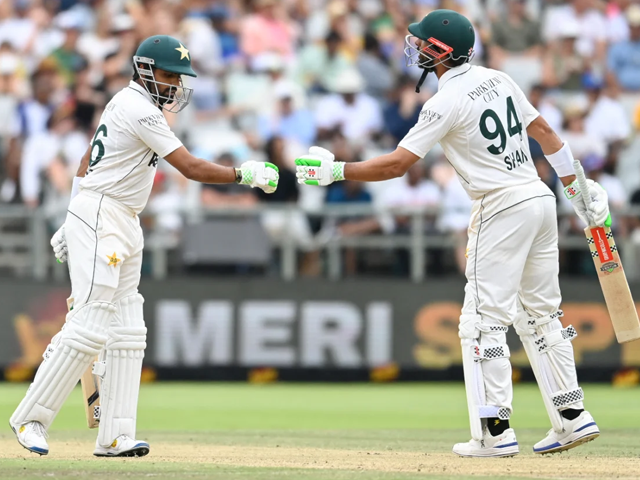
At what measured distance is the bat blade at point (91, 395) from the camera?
7.21m

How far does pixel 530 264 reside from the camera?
7.10 metres

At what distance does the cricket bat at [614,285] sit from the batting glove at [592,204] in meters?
0.06

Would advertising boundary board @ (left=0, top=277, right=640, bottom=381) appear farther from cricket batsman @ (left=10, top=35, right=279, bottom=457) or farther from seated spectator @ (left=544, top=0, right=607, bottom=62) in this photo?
cricket batsman @ (left=10, top=35, right=279, bottom=457)

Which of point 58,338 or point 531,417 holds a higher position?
point 58,338

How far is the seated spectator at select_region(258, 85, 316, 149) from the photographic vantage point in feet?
49.6

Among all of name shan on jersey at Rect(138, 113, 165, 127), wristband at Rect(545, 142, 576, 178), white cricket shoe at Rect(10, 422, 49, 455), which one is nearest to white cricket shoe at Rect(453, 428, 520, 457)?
wristband at Rect(545, 142, 576, 178)

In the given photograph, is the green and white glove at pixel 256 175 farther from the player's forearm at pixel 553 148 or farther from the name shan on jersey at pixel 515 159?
the player's forearm at pixel 553 148

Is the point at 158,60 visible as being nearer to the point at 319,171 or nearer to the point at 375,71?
the point at 319,171

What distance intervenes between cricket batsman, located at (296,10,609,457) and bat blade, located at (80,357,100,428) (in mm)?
1825

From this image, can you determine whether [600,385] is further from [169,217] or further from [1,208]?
[1,208]

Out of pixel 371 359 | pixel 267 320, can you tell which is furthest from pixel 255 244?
pixel 371 359

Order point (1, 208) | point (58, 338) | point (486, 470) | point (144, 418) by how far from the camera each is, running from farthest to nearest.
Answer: point (1, 208) → point (144, 418) → point (58, 338) → point (486, 470)

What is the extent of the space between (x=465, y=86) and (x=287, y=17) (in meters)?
10.5

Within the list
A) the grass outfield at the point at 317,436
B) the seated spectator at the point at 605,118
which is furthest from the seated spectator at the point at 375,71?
the grass outfield at the point at 317,436
